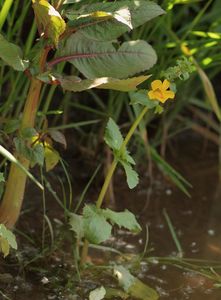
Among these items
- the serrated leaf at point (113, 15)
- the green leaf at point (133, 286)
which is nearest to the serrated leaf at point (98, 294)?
the green leaf at point (133, 286)

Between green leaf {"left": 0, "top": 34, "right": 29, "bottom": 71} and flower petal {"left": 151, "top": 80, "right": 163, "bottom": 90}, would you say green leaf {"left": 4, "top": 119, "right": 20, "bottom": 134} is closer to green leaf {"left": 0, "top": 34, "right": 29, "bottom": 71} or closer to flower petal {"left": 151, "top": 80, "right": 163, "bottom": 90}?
green leaf {"left": 0, "top": 34, "right": 29, "bottom": 71}

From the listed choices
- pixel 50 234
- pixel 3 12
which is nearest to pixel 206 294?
pixel 50 234

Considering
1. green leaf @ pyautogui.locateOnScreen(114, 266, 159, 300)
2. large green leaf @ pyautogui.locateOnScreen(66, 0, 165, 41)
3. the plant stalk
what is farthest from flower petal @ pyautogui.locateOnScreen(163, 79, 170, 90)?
green leaf @ pyautogui.locateOnScreen(114, 266, 159, 300)

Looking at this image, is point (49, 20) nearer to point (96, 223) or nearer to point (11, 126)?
point (11, 126)

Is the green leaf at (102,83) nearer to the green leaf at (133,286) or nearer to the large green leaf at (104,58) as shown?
the large green leaf at (104,58)

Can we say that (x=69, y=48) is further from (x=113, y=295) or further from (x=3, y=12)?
(x=113, y=295)

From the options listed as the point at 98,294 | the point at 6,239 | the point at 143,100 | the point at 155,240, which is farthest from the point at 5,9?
the point at 155,240

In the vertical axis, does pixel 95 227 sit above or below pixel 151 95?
below
